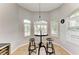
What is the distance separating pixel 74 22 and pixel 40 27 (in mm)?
622

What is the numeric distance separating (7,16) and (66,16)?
108 cm

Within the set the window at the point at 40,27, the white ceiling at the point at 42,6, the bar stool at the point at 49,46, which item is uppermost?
the white ceiling at the point at 42,6

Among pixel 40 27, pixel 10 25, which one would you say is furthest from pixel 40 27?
pixel 10 25

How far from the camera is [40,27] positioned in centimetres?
190

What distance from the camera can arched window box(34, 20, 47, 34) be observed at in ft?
6.15

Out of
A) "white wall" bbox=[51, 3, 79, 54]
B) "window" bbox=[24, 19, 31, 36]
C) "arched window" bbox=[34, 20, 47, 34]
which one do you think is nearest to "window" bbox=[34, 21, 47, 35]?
"arched window" bbox=[34, 20, 47, 34]

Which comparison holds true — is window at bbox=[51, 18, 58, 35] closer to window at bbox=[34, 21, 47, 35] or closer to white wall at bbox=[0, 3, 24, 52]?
window at bbox=[34, 21, 47, 35]

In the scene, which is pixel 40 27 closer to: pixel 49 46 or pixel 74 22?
pixel 49 46

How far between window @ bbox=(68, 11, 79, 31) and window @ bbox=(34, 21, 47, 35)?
0.45 m

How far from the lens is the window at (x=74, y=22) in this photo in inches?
69.4

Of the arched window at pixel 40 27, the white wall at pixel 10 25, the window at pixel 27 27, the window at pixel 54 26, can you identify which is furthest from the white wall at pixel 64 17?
the white wall at pixel 10 25

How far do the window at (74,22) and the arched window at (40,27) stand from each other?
455mm

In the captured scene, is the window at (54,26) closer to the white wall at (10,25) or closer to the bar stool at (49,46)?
the bar stool at (49,46)
